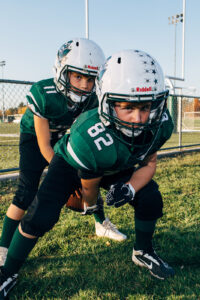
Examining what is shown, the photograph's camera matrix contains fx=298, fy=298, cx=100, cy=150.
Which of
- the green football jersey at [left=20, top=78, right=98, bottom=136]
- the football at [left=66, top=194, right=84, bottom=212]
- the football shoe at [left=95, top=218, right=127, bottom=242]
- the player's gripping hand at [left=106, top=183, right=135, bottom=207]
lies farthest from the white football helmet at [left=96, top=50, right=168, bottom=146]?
the football shoe at [left=95, top=218, right=127, bottom=242]

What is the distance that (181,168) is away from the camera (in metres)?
5.70

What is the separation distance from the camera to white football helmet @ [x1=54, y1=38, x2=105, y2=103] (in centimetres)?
224

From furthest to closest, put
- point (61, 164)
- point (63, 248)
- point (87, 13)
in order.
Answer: point (87, 13) → point (63, 248) → point (61, 164)

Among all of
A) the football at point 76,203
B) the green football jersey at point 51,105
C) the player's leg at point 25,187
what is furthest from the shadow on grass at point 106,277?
the green football jersey at point 51,105

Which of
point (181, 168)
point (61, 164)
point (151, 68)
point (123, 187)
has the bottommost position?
point (181, 168)

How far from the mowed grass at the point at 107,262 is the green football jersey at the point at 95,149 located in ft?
2.47

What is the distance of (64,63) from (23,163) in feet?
2.77

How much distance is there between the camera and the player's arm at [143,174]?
78.9 inches

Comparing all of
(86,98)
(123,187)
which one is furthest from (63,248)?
(86,98)

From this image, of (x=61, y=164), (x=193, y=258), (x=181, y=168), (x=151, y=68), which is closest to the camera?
(x=151, y=68)

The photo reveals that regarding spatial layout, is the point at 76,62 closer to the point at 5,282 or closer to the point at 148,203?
the point at 148,203

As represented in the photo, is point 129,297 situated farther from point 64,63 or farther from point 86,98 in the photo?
point 64,63

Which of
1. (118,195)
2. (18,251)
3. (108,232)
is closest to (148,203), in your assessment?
(118,195)

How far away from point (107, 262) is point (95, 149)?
1.00 m
